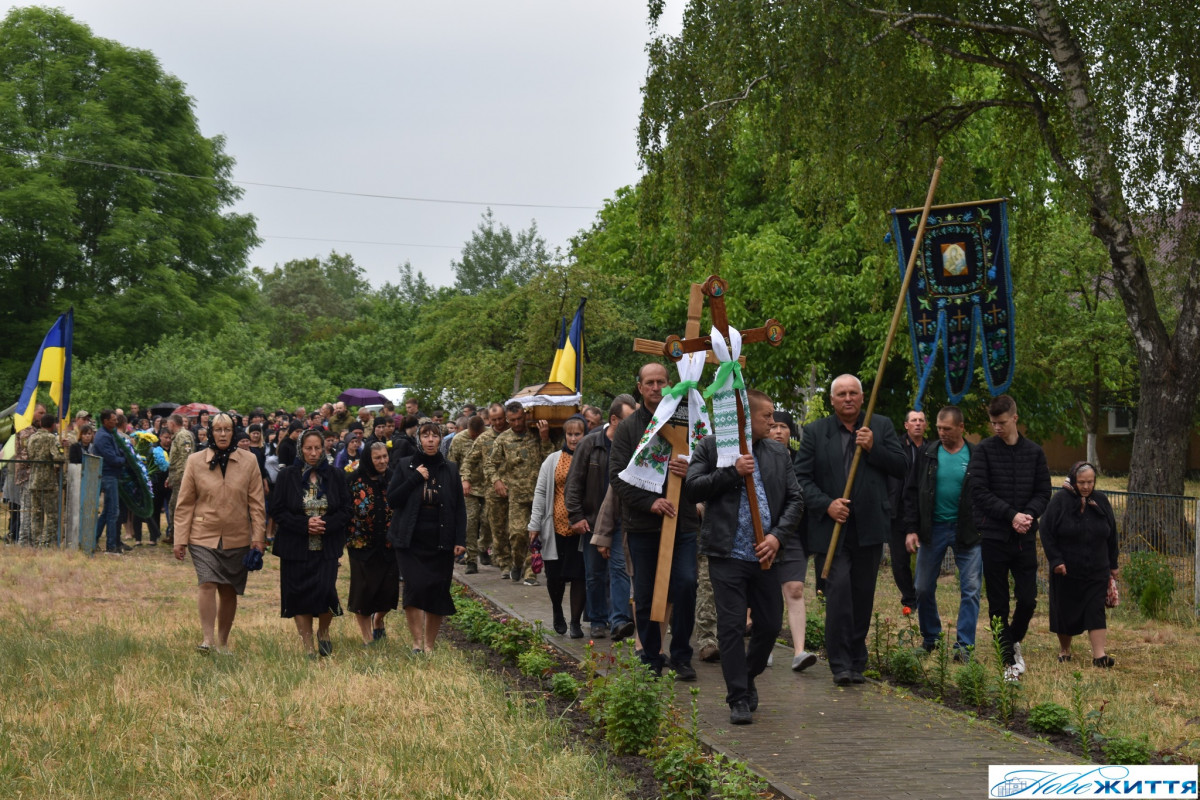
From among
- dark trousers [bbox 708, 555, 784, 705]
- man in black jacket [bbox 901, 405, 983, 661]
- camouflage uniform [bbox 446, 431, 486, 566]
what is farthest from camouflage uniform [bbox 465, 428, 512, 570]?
dark trousers [bbox 708, 555, 784, 705]

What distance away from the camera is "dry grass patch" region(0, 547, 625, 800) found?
6.58 m

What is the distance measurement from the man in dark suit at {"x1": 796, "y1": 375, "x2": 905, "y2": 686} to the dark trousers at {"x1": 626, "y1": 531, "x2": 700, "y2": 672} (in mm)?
925

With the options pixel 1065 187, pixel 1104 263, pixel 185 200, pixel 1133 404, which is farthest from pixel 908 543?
pixel 185 200

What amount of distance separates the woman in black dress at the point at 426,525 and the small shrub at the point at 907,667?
3.47m

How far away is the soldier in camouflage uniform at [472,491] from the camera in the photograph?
649 inches

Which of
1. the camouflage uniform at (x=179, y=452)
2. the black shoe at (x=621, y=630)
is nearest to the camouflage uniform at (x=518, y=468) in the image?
the black shoe at (x=621, y=630)

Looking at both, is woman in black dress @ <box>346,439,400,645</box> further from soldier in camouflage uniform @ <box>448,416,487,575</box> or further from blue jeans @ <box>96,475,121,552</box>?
blue jeans @ <box>96,475,121,552</box>

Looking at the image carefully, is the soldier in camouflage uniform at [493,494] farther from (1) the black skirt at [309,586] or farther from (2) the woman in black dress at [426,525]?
(1) the black skirt at [309,586]

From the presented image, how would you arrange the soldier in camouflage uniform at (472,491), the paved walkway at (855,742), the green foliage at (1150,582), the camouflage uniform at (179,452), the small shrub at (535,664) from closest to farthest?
the paved walkway at (855,742), the small shrub at (535,664), the green foliage at (1150,582), the soldier in camouflage uniform at (472,491), the camouflage uniform at (179,452)

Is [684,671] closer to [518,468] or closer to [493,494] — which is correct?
[518,468]

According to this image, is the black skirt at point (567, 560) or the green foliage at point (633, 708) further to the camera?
the black skirt at point (567, 560)

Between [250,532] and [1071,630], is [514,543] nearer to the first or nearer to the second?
[250,532]

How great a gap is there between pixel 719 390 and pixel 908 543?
3077mm

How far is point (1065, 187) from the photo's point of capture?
15.6 meters
